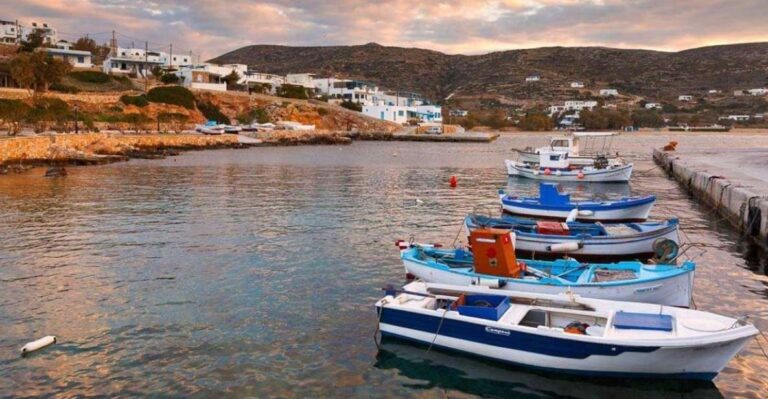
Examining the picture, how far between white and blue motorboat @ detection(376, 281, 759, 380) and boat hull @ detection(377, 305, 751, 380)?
0.05ft

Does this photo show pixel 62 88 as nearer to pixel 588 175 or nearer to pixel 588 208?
pixel 588 175

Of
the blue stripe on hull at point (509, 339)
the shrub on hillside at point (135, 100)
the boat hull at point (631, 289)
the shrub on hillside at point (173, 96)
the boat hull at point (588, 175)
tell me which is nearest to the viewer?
→ the blue stripe on hull at point (509, 339)

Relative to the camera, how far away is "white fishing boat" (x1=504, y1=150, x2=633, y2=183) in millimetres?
42562

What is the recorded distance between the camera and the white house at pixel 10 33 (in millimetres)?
138500

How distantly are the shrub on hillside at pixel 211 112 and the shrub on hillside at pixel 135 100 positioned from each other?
11.9 metres

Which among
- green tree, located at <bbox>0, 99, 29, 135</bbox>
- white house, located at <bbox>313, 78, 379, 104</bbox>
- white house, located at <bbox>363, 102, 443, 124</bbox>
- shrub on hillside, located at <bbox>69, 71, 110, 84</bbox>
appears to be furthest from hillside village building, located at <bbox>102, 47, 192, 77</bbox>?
green tree, located at <bbox>0, 99, 29, 135</bbox>

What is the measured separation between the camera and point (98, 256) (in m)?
19.1

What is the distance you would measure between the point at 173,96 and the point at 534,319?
10460 centimetres

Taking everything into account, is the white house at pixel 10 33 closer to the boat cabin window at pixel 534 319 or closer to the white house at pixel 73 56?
the white house at pixel 73 56

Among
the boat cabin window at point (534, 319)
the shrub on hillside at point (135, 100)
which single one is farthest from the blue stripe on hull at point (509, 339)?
the shrub on hillside at point (135, 100)

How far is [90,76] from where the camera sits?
109 metres

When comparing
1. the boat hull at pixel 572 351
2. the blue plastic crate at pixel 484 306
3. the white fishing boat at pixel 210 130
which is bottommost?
the boat hull at pixel 572 351

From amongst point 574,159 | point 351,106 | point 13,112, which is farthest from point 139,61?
point 574,159

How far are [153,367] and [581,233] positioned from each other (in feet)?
45.9
